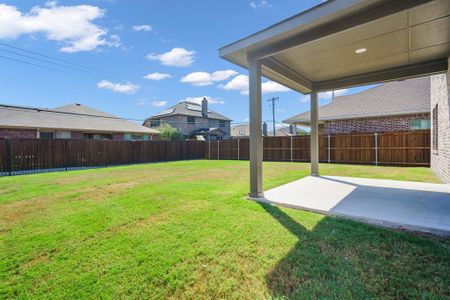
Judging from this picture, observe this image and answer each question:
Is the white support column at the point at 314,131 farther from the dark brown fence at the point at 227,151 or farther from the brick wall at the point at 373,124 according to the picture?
the brick wall at the point at 373,124

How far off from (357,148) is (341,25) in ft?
36.5

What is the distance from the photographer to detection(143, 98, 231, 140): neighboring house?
96.2ft

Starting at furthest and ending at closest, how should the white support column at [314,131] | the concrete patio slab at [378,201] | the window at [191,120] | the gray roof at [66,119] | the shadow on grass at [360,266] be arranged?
the window at [191,120] < the gray roof at [66,119] < the white support column at [314,131] < the concrete patio slab at [378,201] < the shadow on grass at [360,266]

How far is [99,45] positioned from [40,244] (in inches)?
754

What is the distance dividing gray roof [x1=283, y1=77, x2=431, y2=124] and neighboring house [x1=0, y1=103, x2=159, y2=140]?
1488cm

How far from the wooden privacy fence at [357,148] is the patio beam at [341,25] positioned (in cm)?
1035

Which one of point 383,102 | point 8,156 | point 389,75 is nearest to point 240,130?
point 383,102

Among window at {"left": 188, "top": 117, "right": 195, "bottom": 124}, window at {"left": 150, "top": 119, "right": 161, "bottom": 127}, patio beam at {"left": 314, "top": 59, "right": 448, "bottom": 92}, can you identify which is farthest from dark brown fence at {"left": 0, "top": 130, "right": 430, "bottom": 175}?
window at {"left": 150, "top": 119, "right": 161, "bottom": 127}

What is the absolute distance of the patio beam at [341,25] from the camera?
3.19m

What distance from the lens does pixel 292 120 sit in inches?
686

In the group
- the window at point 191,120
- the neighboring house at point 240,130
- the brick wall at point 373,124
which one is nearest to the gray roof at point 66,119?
the window at point 191,120

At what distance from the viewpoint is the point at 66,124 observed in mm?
17062

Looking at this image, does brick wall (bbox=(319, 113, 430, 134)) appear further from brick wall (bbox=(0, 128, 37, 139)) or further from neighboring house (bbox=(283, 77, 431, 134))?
brick wall (bbox=(0, 128, 37, 139))

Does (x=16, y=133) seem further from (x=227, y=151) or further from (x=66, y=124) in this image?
(x=227, y=151)
